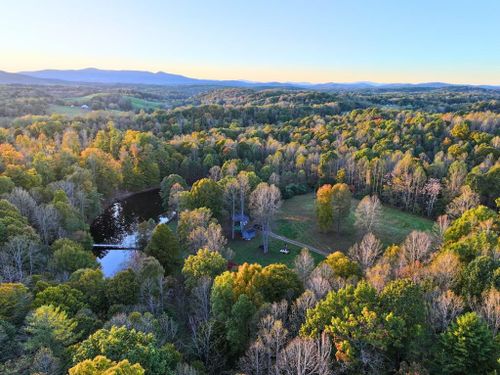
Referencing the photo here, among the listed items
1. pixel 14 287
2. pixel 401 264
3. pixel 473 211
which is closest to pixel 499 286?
pixel 401 264

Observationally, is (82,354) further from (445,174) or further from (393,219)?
(445,174)

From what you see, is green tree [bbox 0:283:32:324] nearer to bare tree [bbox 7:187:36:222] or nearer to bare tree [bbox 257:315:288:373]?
bare tree [bbox 257:315:288:373]

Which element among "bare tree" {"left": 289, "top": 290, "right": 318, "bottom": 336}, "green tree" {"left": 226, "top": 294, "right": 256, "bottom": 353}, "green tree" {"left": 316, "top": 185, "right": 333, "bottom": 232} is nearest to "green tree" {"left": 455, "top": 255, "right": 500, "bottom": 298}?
"bare tree" {"left": 289, "top": 290, "right": 318, "bottom": 336}

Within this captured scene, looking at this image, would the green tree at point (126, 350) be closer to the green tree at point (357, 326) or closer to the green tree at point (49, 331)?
the green tree at point (49, 331)

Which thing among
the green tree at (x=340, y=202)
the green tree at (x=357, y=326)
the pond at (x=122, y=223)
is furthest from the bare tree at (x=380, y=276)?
the pond at (x=122, y=223)

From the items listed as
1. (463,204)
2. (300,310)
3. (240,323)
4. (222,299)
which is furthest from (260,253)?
(463,204)

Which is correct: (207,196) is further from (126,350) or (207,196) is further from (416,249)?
(126,350)
